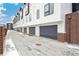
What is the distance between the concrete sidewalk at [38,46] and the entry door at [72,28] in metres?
0.50

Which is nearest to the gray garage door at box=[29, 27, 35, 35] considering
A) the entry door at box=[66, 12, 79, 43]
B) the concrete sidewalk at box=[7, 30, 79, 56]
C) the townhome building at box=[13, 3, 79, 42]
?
the townhome building at box=[13, 3, 79, 42]

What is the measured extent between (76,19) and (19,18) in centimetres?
209

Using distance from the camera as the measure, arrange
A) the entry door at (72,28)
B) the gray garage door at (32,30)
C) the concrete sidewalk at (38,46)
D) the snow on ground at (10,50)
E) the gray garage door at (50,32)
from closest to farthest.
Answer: the snow on ground at (10,50) → the concrete sidewalk at (38,46) → the entry door at (72,28) → the gray garage door at (50,32) → the gray garage door at (32,30)

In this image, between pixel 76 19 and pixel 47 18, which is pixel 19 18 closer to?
pixel 47 18

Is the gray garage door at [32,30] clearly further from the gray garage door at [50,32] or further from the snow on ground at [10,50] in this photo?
the snow on ground at [10,50]

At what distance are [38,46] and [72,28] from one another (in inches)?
63.3

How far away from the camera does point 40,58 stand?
4648 millimetres

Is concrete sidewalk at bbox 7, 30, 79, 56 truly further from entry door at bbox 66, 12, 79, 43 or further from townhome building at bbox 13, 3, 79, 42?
entry door at bbox 66, 12, 79, 43

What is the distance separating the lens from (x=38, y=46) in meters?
5.77

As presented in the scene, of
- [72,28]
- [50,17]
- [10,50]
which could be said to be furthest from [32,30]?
[10,50]

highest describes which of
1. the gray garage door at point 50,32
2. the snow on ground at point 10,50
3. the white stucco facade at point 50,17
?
the white stucco facade at point 50,17

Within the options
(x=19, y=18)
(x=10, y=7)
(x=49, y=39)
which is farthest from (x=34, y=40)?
(x=10, y=7)

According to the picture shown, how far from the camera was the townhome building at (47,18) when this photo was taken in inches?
250

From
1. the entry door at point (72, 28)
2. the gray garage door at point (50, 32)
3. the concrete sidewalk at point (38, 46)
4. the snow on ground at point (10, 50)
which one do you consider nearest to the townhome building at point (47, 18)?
the gray garage door at point (50, 32)
